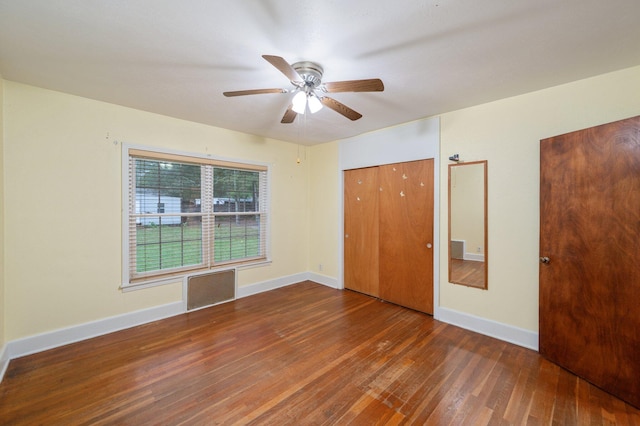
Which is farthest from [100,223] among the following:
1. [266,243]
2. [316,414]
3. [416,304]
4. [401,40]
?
[416,304]

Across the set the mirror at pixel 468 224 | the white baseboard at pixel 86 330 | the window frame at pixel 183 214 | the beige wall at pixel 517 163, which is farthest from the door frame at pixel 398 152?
the white baseboard at pixel 86 330

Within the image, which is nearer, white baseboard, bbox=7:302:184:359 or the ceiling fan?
→ the ceiling fan

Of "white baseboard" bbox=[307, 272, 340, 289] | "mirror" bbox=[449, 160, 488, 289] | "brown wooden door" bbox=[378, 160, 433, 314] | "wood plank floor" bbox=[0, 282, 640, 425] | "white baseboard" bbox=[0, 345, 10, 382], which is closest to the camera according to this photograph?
"wood plank floor" bbox=[0, 282, 640, 425]

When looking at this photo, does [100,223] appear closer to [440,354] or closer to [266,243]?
[266,243]

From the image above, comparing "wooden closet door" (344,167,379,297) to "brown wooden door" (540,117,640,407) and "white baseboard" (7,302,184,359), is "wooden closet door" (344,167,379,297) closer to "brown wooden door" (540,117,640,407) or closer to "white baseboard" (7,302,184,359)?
"brown wooden door" (540,117,640,407)

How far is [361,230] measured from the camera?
4160 mm

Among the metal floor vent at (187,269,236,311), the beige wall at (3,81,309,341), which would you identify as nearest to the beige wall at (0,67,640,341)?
the beige wall at (3,81,309,341)

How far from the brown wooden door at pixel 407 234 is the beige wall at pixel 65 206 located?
9.81 ft

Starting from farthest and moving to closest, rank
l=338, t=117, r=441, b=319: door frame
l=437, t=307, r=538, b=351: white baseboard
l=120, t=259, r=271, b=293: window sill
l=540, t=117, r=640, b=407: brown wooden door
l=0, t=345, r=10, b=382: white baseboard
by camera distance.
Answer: l=338, t=117, r=441, b=319: door frame < l=120, t=259, r=271, b=293: window sill < l=437, t=307, r=538, b=351: white baseboard < l=0, t=345, r=10, b=382: white baseboard < l=540, t=117, r=640, b=407: brown wooden door

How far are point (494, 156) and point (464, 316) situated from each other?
1883 millimetres

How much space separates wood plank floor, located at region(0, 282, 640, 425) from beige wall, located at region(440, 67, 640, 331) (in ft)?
1.49

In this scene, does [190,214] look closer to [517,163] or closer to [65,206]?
[65,206]

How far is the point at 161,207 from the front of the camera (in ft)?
10.6

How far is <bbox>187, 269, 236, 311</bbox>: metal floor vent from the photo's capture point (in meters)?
3.44
